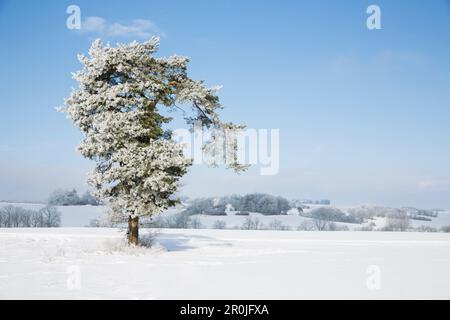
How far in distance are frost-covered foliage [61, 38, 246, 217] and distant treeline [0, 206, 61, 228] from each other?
61062mm

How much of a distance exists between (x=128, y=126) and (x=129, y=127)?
0.24 feet

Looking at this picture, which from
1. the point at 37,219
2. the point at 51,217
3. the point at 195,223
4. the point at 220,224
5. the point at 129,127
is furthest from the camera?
the point at 220,224

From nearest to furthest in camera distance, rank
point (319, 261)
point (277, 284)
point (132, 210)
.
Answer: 1. point (277, 284)
2. point (319, 261)
3. point (132, 210)

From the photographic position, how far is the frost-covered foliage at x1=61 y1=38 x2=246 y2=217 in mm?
21156

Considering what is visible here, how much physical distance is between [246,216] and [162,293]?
7850 cm

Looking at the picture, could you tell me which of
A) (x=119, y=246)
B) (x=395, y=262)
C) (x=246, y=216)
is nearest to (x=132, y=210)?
(x=119, y=246)

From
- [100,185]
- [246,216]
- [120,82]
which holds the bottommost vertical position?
[246,216]

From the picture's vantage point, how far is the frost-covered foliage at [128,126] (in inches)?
833

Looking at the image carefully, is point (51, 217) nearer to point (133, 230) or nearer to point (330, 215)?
point (133, 230)

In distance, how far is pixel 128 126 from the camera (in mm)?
21125

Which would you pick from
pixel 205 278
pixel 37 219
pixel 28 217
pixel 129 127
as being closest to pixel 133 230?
pixel 129 127

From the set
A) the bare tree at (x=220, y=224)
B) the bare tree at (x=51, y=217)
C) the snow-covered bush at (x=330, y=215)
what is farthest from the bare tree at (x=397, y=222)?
the bare tree at (x=51, y=217)

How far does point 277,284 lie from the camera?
511 inches
